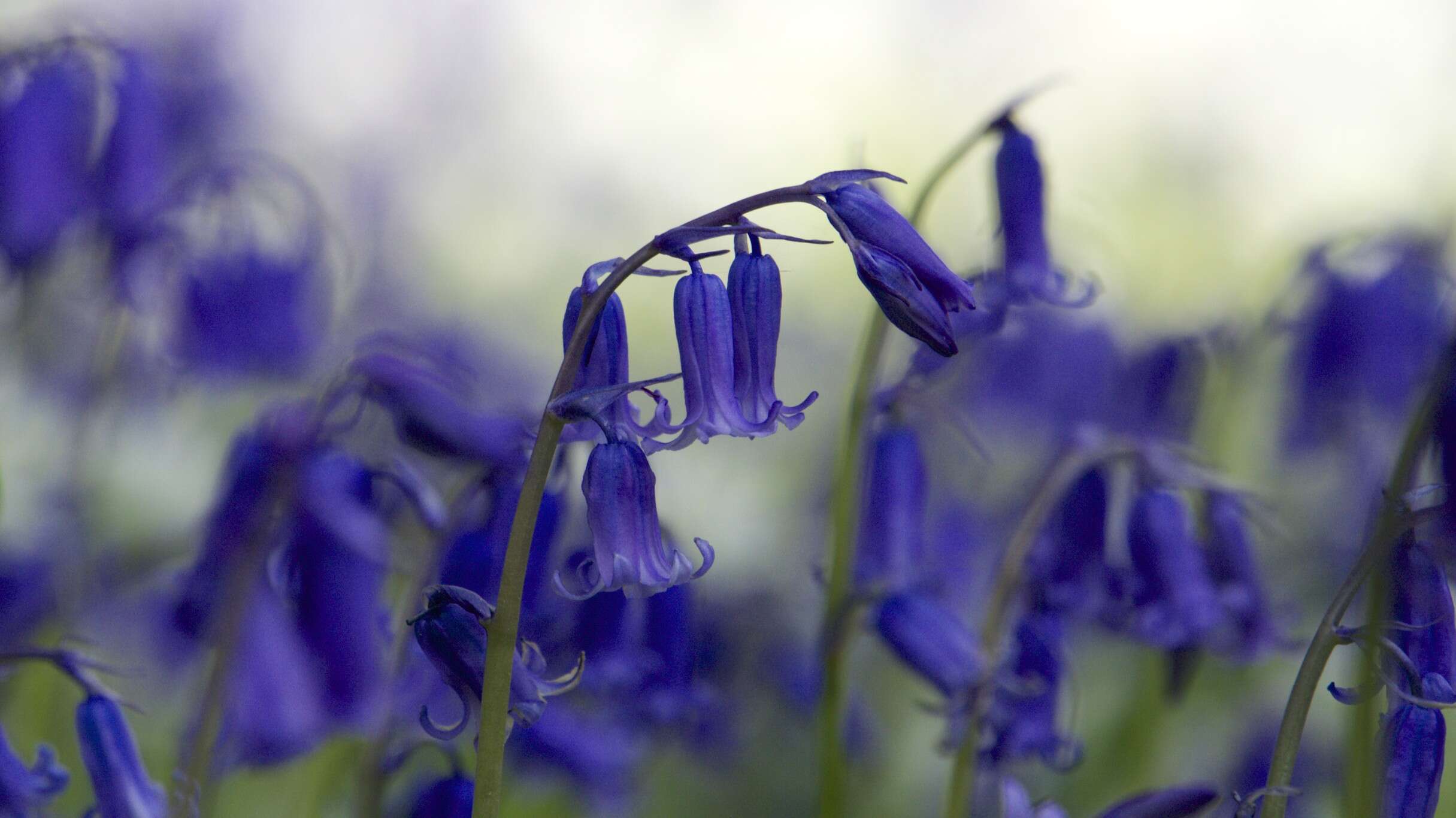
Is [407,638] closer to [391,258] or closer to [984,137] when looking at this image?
[984,137]

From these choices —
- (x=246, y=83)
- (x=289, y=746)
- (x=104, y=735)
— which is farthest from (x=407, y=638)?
(x=246, y=83)

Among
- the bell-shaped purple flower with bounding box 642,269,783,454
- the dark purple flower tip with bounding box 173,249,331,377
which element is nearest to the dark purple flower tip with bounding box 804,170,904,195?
the bell-shaped purple flower with bounding box 642,269,783,454

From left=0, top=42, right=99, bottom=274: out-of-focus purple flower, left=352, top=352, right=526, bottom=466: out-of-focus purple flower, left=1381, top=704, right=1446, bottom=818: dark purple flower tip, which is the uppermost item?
left=0, top=42, right=99, bottom=274: out-of-focus purple flower

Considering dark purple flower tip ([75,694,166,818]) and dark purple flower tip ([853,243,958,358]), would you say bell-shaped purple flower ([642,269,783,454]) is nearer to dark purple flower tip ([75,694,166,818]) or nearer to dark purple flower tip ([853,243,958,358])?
dark purple flower tip ([853,243,958,358])

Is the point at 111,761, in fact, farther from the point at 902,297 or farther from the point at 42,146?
the point at 42,146

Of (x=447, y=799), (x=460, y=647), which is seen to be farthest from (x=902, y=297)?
(x=447, y=799)

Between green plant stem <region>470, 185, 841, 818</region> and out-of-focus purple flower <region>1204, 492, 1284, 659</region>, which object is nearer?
green plant stem <region>470, 185, 841, 818</region>

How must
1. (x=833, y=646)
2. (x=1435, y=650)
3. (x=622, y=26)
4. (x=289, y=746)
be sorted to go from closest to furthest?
(x=1435, y=650) → (x=289, y=746) → (x=833, y=646) → (x=622, y=26)
